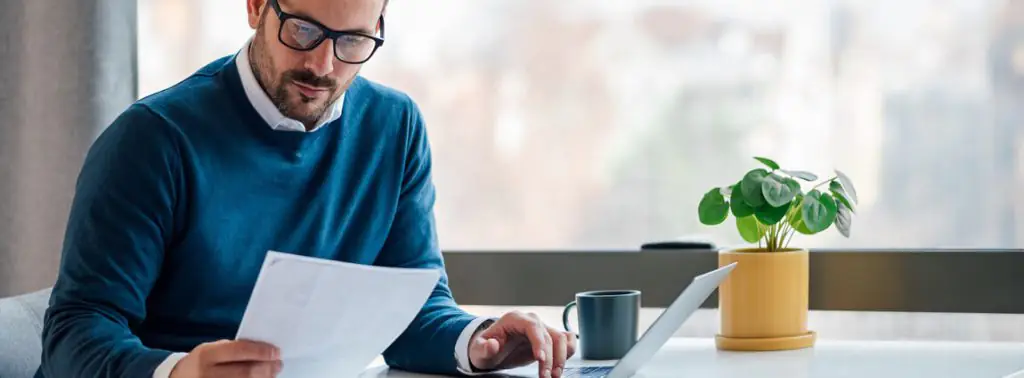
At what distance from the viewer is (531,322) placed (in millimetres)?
1488

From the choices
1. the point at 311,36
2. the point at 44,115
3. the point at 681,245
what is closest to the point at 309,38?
the point at 311,36

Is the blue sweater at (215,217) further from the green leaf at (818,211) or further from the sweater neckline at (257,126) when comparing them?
the green leaf at (818,211)

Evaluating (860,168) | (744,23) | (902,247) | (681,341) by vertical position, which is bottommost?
(681,341)

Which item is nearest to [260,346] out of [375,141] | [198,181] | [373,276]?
[373,276]

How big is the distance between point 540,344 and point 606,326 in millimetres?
314

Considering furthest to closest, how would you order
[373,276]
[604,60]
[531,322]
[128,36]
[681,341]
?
[128,36], [604,60], [681,341], [531,322], [373,276]

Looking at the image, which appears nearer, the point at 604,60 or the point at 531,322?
the point at 531,322

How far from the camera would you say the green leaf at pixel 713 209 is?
1858mm

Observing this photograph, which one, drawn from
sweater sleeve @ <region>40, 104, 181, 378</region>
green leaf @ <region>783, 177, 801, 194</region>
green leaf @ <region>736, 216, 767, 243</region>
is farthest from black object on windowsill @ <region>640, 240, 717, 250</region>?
sweater sleeve @ <region>40, 104, 181, 378</region>

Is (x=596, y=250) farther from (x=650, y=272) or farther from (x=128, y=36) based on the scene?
(x=128, y=36)

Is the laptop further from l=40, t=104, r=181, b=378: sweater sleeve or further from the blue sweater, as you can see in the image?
l=40, t=104, r=181, b=378: sweater sleeve

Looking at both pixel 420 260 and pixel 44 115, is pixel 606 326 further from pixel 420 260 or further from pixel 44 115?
pixel 44 115

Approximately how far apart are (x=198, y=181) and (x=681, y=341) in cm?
86

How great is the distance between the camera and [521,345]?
1542 millimetres
